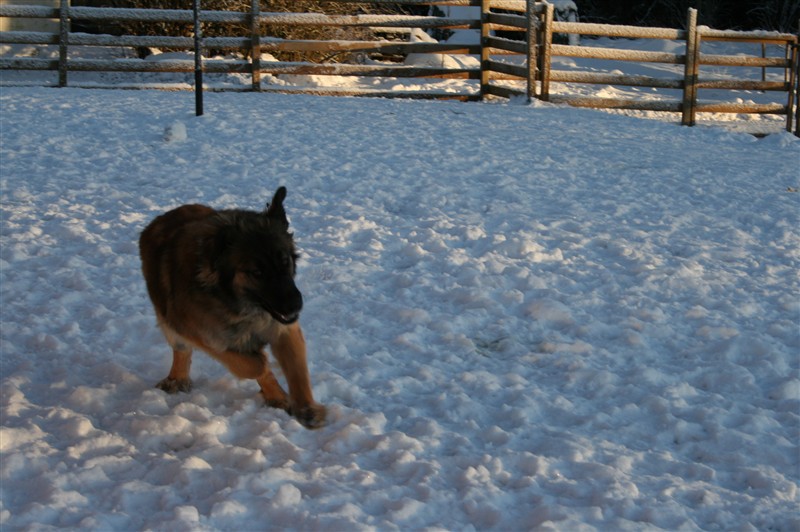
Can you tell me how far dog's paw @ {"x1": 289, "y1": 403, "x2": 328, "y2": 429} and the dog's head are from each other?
0.48 m

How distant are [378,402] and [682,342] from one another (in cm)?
210

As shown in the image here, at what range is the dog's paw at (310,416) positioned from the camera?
456cm

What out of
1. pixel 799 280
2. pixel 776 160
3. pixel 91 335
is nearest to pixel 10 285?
pixel 91 335

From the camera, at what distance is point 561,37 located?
2641cm

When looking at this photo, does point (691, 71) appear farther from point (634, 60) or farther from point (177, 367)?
point (177, 367)

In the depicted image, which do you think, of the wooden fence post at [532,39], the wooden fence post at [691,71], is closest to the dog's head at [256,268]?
the wooden fence post at [532,39]

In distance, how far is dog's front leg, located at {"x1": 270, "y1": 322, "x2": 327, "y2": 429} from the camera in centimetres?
457

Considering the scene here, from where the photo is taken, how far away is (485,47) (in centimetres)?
1678

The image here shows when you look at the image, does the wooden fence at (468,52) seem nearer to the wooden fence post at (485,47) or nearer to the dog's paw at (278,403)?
the wooden fence post at (485,47)

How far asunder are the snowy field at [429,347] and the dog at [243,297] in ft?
1.01

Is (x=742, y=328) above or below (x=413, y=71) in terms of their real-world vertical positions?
below

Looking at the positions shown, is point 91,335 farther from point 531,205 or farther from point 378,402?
point 531,205

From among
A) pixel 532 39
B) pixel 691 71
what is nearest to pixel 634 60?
pixel 691 71

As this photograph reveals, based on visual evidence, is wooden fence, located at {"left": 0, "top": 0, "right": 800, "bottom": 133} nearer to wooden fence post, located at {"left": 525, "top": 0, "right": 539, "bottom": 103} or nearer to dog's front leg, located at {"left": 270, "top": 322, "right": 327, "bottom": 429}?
wooden fence post, located at {"left": 525, "top": 0, "right": 539, "bottom": 103}
